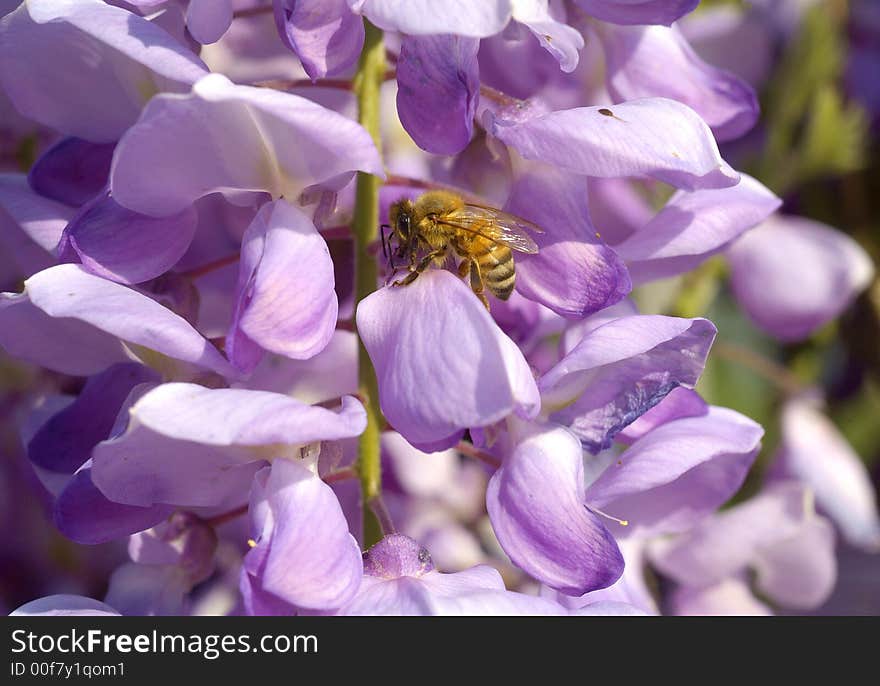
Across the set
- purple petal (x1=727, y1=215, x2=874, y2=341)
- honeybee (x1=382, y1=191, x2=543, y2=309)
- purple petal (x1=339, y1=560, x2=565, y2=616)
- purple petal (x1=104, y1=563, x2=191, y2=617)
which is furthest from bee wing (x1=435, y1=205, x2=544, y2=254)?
purple petal (x1=727, y1=215, x2=874, y2=341)

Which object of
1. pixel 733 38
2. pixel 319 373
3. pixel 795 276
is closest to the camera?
pixel 319 373

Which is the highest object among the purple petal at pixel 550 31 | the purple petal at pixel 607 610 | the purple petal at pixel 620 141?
the purple petal at pixel 550 31

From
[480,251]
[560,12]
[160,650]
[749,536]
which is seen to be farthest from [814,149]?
[160,650]

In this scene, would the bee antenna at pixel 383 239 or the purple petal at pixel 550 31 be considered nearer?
the purple petal at pixel 550 31

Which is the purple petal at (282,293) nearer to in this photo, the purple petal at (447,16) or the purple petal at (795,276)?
the purple petal at (447,16)

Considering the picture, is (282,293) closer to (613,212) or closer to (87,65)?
(87,65)

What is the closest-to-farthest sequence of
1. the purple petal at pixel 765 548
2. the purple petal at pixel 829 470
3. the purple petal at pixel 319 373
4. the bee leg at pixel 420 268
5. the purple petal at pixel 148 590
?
the bee leg at pixel 420 268, the purple petal at pixel 148 590, the purple petal at pixel 319 373, the purple petal at pixel 765 548, the purple petal at pixel 829 470

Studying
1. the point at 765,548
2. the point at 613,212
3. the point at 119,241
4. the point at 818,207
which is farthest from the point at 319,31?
the point at 818,207

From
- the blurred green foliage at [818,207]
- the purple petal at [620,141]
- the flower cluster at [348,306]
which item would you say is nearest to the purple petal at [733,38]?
the blurred green foliage at [818,207]
